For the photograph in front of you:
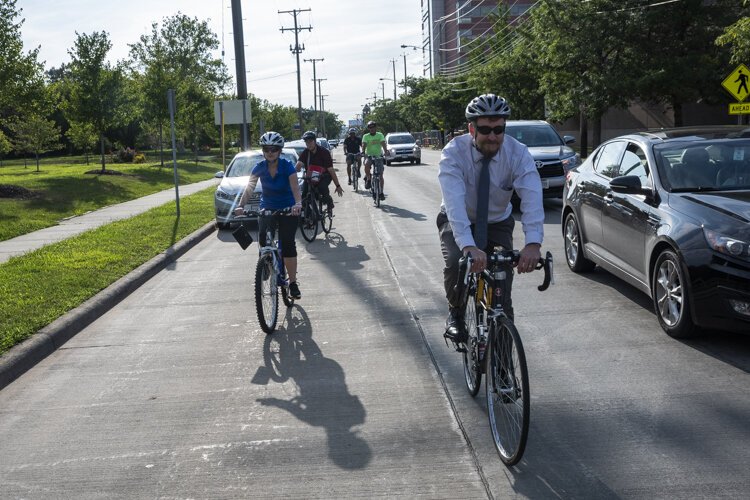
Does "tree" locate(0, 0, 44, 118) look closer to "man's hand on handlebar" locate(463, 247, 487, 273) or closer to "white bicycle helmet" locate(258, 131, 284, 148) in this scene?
"white bicycle helmet" locate(258, 131, 284, 148)

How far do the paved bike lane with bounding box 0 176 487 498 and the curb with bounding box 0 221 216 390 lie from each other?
4.5 inches

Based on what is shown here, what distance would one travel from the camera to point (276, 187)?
27.8 ft

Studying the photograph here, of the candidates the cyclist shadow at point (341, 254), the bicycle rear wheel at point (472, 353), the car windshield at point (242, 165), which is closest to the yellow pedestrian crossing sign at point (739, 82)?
the car windshield at point (242, 165)

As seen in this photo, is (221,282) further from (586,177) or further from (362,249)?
(586,177)

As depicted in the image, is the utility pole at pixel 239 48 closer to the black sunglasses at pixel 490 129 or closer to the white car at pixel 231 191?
the white car at pixel 231 191

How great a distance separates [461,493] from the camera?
4.08m

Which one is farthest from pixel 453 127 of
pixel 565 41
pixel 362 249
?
pixel 362 249

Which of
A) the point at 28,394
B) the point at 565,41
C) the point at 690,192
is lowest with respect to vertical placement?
the point at 28,394

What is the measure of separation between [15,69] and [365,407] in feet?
79.0

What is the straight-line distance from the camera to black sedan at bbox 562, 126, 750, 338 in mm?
6258

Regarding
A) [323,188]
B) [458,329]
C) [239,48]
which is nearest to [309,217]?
[323,188]

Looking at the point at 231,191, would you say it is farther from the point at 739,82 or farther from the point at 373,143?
the point at 739,82

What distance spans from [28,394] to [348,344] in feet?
8.22

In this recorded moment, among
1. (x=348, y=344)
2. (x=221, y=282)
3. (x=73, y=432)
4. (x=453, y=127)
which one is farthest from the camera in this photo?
(x=453, y=127)
